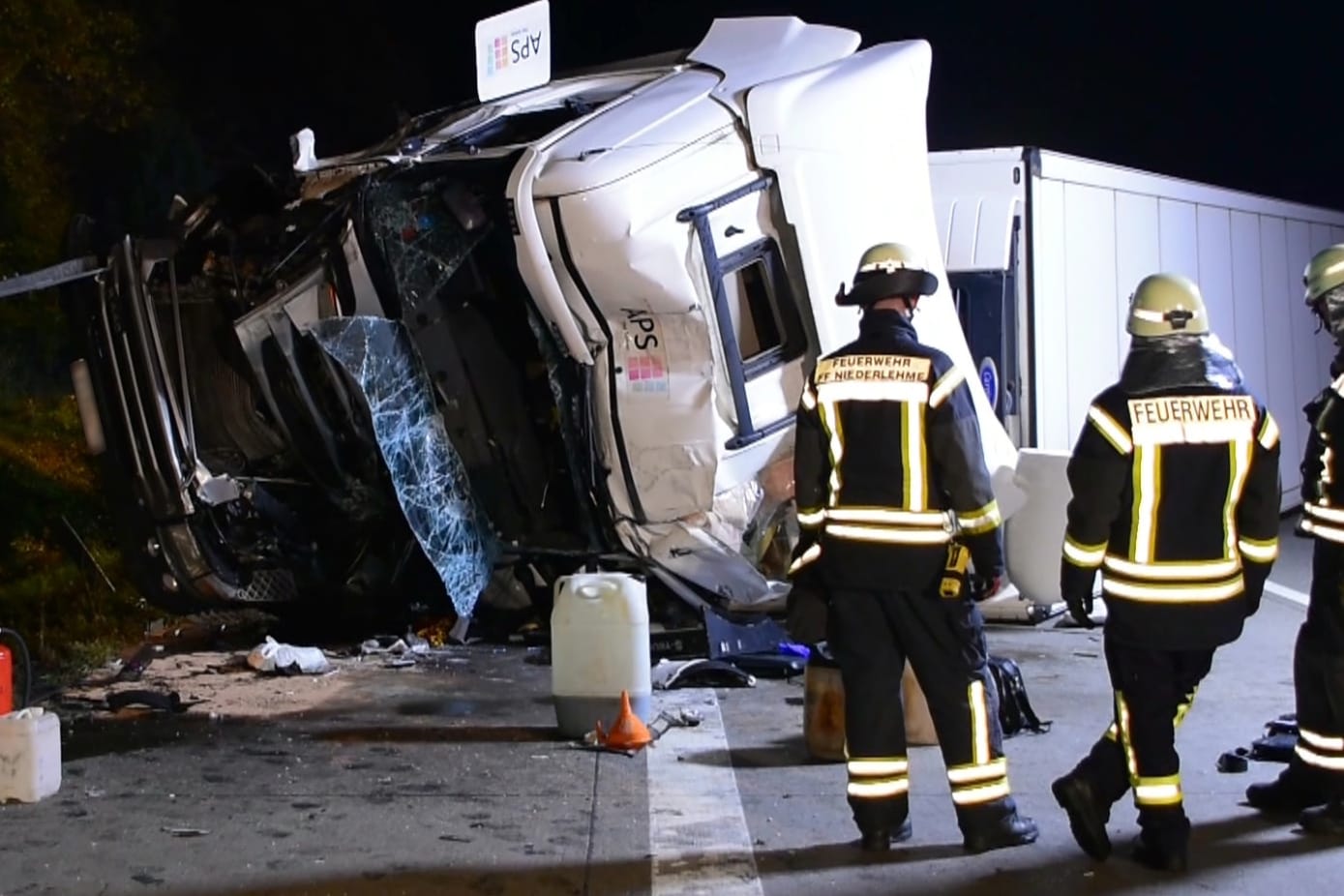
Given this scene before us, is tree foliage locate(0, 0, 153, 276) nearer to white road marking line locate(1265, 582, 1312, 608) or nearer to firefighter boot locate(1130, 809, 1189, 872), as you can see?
white road marking line locate(1265, 582, 1312, 608)

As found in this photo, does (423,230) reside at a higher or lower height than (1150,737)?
higher

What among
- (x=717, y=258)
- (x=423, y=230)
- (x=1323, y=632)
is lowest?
(x=1323, y=632)

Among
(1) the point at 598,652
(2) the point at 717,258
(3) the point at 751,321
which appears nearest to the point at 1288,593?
(3) the point at 751,321

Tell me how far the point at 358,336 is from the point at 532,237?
0.86 metres

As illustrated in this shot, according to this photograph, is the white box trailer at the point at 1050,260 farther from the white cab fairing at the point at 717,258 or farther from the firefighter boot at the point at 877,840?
the firefighter boot at the point at 877,840

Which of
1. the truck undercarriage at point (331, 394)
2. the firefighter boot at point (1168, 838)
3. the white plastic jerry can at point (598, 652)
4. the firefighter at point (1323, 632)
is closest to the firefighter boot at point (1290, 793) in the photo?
the firefighter at point (1323, 632)

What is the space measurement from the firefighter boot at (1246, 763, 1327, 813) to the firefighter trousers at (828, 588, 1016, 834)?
962 millimetres

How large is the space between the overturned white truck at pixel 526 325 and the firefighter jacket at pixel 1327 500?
72.5 inches

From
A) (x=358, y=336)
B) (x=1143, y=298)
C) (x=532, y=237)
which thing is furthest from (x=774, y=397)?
(x=1143, y=298)

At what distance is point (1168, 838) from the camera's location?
4059 millimetres

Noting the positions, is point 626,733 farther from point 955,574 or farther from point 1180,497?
point 1180,497

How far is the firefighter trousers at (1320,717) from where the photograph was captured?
444cm

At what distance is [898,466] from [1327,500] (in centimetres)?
140

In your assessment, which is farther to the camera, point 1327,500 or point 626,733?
point 626,733
